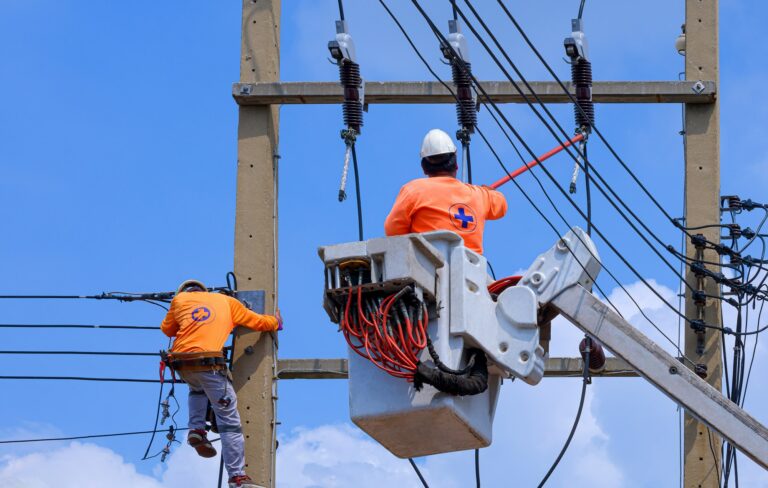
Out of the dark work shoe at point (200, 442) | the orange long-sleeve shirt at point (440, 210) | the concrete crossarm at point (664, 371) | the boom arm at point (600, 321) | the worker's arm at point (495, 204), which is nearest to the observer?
the concrete crossarm at point (664, 371)

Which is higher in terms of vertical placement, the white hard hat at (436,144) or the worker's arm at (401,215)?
the white hard hat at (436,144)

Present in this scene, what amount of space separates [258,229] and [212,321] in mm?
733

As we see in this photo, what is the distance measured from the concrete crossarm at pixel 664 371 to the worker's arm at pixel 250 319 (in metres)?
2.19

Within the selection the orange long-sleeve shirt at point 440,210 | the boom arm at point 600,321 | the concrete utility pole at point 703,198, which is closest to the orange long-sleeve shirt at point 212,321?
the orange long-sleeve shirt at point 440,210

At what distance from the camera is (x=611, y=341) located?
13125mm

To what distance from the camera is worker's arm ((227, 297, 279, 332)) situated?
14.4 m

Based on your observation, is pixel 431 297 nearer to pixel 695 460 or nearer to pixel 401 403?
pixel 401 403

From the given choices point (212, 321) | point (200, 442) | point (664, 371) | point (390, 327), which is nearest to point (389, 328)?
point (390, 327)

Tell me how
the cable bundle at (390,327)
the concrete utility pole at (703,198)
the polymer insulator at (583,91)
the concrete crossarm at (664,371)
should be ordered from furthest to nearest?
the concrete utility pole at (703,198), the polymer insulator at (583,91), the concrete crossarm at (664,371), the cable bundle at (390,327)

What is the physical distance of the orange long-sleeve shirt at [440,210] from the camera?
43.2ft

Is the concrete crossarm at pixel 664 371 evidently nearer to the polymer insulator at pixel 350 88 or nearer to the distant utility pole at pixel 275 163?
the distant utility pole at pixel 275 163

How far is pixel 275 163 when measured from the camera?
14797 mm

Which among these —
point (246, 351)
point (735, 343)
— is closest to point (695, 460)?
point (735, 343)

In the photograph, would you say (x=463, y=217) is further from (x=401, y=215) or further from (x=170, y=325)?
(x=170, y=325)
